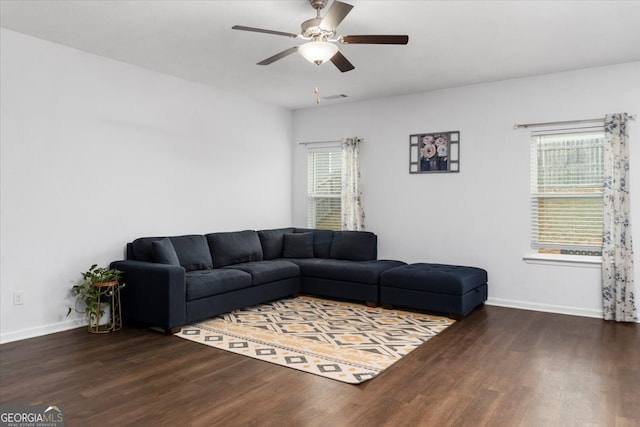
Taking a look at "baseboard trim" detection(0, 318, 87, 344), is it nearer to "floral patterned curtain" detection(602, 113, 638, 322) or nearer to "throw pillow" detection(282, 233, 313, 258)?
"throw pillow" detection(282, 233, 313, 258)

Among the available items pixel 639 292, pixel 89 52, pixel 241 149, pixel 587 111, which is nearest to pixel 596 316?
pixel 639 292

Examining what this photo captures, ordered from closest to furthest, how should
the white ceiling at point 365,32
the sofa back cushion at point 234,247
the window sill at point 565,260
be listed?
1. the white ceiling at point 365,32
2. the window sill at point 565,260
3. the sofa back cushion at point 234,247

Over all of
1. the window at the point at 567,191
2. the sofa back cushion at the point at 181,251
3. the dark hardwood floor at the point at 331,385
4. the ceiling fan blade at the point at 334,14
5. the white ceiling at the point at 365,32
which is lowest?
the dark hardwood floor at the point at 331,385

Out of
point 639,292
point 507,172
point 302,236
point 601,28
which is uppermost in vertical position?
point 601,28

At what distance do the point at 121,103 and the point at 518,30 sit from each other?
399 cm

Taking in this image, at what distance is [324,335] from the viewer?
419 cm

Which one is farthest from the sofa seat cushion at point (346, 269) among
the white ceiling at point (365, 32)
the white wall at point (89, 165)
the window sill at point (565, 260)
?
the white ceiling at point (365, 32)

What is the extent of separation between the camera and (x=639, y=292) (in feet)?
15.2

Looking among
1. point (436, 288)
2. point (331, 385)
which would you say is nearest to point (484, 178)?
point (436, 288)

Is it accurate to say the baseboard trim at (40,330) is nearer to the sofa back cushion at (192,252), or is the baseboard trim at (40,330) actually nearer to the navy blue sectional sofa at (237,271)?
the navy blue sectional sofa at (237,271)

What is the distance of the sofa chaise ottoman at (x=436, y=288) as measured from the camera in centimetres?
472

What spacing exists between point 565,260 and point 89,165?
524cm

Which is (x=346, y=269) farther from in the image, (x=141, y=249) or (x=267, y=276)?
(x=141, y=249)

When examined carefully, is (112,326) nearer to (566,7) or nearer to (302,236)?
(302,236)
